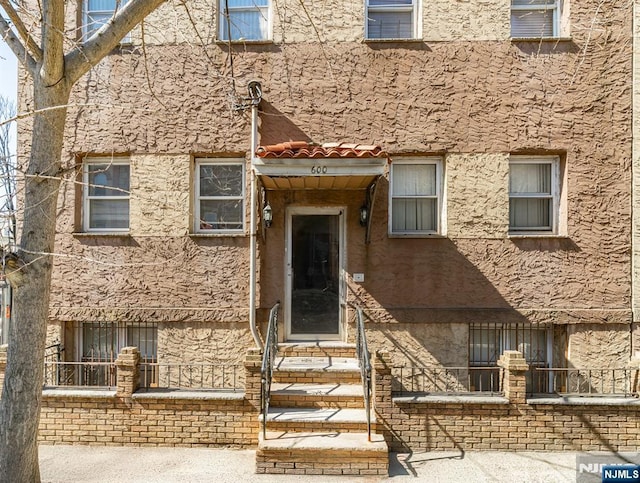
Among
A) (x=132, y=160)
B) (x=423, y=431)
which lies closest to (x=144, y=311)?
(x=132, y=160)

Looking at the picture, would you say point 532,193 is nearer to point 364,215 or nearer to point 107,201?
point 364,215

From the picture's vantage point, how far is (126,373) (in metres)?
6.13

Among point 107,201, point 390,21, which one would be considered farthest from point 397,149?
point 107,201

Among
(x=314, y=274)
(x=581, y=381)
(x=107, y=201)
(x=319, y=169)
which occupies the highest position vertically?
(x=319, y=169)

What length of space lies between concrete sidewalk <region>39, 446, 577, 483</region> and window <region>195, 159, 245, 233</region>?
359 centimetres

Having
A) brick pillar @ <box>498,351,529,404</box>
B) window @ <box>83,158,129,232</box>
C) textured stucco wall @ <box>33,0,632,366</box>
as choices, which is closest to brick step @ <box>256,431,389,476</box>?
brick pillar @ <box>498,351,529,404</box>

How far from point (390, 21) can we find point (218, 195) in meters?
4.32

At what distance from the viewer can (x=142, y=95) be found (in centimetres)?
748

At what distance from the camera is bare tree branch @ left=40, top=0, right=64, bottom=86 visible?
4.44m

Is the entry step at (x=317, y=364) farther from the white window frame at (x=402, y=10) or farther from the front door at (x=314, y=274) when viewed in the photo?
the white window frame at (x=402, y=10)

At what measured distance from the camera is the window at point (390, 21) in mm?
7676

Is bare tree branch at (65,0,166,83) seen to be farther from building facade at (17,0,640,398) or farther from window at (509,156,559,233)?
window at (509,156,559,233)

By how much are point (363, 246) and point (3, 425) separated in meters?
5.24

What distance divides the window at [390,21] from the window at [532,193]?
9.84 ft
